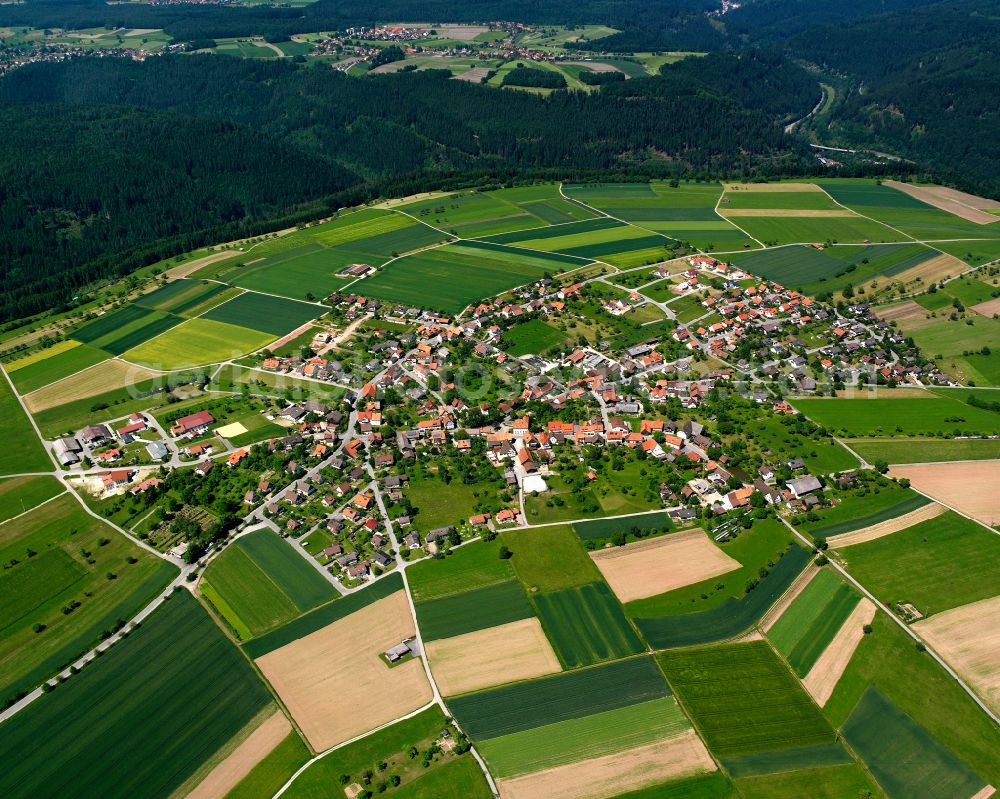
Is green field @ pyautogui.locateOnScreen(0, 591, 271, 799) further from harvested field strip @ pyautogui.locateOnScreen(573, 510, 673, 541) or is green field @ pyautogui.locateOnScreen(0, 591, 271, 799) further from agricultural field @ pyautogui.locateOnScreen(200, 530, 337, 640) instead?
harvested field strip @ pyautogui.locateOnScreen(573, 510, 673, 541)

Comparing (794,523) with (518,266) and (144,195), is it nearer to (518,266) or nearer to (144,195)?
(518,266)

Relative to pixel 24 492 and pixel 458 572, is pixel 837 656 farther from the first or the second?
pixel 24 492

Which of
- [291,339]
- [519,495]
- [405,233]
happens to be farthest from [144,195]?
[519,495]

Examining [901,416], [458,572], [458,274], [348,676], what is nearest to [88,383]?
[458,274]

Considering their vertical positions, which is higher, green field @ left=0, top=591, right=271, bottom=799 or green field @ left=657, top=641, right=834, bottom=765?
green field @ left=657, top=641, right=834, bottom=765

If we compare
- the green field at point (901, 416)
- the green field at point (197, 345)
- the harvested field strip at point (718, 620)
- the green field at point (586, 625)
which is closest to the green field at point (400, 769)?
the green field at point (586, 625)

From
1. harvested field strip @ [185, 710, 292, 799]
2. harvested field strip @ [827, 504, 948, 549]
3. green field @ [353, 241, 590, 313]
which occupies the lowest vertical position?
harvested field strip @ [185, 710, 292, 799]

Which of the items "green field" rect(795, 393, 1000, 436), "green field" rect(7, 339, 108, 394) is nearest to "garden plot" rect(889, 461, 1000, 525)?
"green field" rect(795, 393, 1000, 436)
